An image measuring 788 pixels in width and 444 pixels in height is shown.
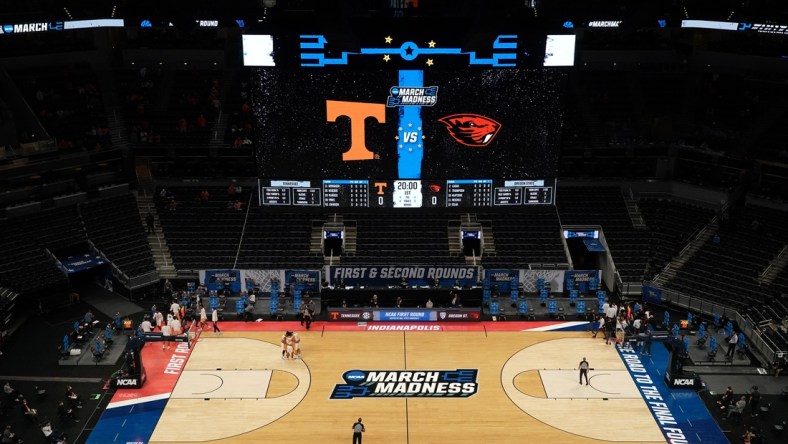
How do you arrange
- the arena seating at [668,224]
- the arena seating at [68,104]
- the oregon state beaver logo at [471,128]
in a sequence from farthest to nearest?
the arena seating at [68,104] → the arena seating at [668,224] → the oregon state beaver logo at [471,128]

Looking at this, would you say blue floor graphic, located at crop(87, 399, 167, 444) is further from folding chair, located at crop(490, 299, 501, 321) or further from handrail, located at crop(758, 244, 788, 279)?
handrail, located at crop(758, 244, 788, 279)

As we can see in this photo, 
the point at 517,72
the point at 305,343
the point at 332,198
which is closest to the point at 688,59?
the point at 517,72

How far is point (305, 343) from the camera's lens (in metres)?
34.8

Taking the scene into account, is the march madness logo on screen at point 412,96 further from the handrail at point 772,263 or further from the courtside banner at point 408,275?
the handrail at point 772,263

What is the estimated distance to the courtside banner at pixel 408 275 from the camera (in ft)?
128

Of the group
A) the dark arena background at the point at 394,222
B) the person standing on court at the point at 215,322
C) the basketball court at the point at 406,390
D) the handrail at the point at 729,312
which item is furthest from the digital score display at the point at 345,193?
the handrail at the point at 729,312

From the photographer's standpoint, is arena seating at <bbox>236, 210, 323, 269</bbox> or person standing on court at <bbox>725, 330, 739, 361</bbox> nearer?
person standing on court at <bbox>725, 330, 739, 361</bbox>

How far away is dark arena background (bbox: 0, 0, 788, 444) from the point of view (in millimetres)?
30109

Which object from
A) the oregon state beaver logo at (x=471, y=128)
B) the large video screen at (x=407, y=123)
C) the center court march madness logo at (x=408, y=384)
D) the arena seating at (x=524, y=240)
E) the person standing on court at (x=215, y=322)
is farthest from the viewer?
the arena seating at (x=524, y=240)

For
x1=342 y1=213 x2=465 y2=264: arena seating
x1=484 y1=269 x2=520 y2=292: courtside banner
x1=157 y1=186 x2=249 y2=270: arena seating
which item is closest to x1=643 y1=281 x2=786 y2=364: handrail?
x1=484 y1=269 x2=520 y2=292: courtside banner

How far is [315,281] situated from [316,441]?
43.8 feet

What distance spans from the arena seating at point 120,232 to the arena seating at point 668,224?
2651cm

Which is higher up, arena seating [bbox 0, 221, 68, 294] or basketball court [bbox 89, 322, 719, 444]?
arena seating [bbox 0, 221, 68, 294]

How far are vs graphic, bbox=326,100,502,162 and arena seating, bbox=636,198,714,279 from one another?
1370 cm
